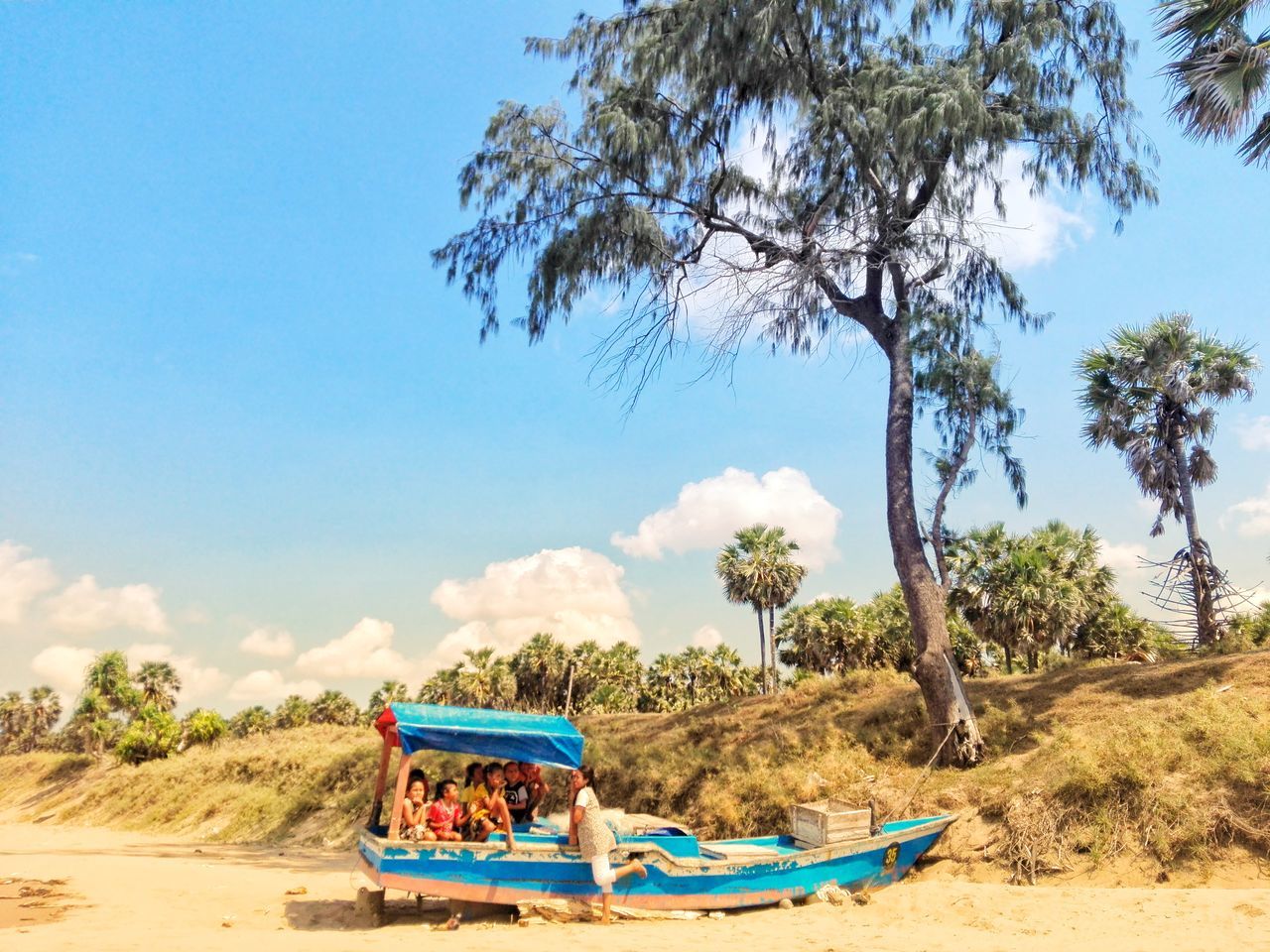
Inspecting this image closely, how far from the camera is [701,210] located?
16984 mm

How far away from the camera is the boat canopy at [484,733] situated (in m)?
8.94

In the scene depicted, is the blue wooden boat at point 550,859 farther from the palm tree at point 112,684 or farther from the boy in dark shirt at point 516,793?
the palm tree at point 112,684

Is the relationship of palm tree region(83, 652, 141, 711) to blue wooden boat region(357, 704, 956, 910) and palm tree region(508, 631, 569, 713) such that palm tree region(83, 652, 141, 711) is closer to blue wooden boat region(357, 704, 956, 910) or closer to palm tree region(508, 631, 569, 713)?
palm tree region(508, 631, 569, 713)

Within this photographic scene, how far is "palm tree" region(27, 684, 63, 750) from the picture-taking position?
62.2 m

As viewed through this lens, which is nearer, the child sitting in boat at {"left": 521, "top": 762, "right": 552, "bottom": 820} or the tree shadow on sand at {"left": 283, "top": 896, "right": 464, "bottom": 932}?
the tree shadow on sand at {"left": 283, "top": 896, "right": 464, "bottom": 932}

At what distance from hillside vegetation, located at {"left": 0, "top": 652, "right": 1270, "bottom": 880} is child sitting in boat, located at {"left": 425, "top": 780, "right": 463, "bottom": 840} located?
6.46m

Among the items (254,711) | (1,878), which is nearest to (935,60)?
(1,878)

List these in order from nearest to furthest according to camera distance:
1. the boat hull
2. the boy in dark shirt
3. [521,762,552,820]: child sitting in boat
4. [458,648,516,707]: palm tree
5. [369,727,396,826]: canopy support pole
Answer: the boat hull, [369,727,396,826]: canopy support pole, the boy in dark shirt, [521,762,552,820]: child sitting in boat, [458,648,516,707]: palm tree

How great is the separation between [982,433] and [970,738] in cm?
725

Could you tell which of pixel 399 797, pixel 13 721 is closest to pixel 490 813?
pixel 399 797

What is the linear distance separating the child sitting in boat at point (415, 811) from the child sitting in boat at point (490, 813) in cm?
56

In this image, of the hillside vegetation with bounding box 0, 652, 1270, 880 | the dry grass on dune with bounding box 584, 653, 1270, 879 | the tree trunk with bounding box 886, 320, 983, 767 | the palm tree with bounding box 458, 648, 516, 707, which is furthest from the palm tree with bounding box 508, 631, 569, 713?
the tree trunk with bounding box 886, 320, 983, 767

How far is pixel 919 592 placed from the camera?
594 inches

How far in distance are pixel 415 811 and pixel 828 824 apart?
5189 mm
